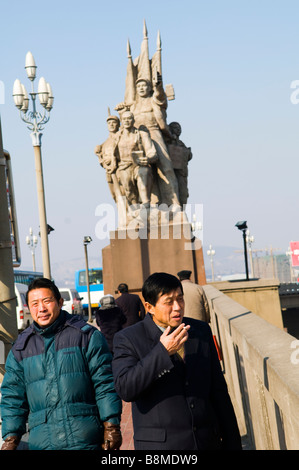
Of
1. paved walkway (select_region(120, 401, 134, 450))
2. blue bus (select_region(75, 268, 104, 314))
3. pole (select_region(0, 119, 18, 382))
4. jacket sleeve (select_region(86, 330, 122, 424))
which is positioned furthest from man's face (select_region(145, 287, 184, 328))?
blue bus (select_region(75, 268, 104, 314))

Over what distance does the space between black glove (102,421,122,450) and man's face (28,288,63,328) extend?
26.0 inches

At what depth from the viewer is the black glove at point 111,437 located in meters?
4.35

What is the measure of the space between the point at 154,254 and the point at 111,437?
1855 centimetres

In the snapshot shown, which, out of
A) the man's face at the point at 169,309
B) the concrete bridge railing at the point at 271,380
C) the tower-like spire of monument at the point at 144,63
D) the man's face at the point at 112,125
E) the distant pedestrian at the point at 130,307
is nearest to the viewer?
the concrete bridge railing at the point at 271,380

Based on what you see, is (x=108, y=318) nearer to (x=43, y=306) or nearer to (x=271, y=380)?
(x=43, y=306)

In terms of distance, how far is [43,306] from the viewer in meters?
4.52

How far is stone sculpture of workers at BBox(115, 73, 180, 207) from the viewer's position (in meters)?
23.8

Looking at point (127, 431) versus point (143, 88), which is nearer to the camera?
point (127, 431)

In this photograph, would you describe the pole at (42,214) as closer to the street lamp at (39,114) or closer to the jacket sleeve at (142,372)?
the street lamp at (39,114)

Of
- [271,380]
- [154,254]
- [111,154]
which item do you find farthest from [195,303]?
[111,154]

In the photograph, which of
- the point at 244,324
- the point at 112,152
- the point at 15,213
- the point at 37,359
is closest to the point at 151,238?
the point at 112,152

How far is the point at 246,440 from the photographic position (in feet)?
23.5

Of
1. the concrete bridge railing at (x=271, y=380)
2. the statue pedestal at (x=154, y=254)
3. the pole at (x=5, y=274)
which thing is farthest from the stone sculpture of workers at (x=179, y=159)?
the concrete bridge railing at (x=271, y=380)

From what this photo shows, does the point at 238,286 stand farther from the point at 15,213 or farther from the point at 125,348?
the point at 125,348
